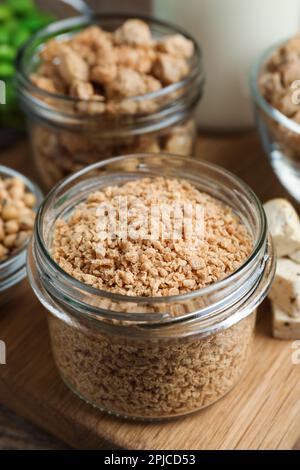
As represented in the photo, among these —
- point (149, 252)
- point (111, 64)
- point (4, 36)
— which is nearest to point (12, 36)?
point (4, 36)

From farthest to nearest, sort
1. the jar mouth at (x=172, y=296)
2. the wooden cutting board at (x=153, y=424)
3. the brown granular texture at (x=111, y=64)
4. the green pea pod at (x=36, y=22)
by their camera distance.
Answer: the green pea pod at (x=36, y=22) → the brown granular texture at (x=111, y=64) → the wooden cutting board at (x=153, y=424) → the jar mouth at (x=172, y=296)

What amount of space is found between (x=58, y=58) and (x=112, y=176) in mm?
306

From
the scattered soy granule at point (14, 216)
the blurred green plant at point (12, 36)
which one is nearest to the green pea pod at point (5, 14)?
the blurred green plant at point (12, 36)

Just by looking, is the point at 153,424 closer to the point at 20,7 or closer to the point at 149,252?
the point at 149,252

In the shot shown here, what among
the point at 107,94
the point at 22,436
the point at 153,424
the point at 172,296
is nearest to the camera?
the point at 172,296

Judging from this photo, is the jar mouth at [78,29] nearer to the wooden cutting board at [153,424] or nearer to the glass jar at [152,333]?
the glass jar at [152,333]

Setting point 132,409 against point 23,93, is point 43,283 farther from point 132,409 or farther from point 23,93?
point 23,93

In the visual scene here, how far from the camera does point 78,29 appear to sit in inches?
60.5

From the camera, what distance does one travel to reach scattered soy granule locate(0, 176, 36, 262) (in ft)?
4.04

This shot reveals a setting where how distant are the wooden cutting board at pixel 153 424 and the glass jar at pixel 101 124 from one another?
27 cm

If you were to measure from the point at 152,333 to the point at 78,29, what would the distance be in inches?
32.2

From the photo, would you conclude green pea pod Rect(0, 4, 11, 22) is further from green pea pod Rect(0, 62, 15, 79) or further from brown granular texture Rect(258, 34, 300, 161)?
brown granular texture Rect(258, 34, 300, 161)

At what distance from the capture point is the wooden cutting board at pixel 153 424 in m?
1.05

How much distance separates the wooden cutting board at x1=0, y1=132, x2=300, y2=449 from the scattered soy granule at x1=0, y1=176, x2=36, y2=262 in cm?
10
